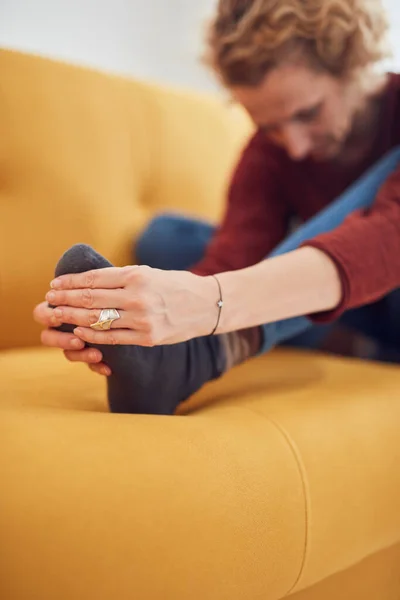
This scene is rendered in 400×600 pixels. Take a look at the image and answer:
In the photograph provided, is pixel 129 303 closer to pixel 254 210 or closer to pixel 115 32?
pixel 254 210

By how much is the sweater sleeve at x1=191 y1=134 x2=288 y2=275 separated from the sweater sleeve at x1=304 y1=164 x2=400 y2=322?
278 mm

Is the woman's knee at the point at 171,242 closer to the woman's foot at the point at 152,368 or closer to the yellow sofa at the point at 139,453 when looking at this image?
the yellow sofa at the point at 139,453

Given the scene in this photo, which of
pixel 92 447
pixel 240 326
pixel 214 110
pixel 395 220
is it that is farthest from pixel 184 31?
pixel 92 447

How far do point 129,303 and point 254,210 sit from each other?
1.77 ft

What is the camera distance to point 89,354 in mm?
556

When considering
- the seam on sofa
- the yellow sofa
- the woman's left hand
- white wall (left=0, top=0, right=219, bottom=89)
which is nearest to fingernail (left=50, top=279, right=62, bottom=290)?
the woman's left hand

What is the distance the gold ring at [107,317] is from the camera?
1.72ft

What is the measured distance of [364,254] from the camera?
2.15 feet

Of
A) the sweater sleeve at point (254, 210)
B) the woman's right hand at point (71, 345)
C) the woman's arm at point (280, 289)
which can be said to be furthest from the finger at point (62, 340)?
the sweater sleeve at point (254, 210)

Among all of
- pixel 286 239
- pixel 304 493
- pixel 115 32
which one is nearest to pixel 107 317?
pixel 304 493

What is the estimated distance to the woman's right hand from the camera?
1.82 ft

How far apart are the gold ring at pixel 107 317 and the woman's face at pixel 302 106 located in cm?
48

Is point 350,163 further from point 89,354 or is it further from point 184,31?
point 184,31

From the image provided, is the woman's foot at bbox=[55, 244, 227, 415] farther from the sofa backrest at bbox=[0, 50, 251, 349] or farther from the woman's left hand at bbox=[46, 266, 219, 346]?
the sofa backrest at bbox=[0, 50, 251, 349]
